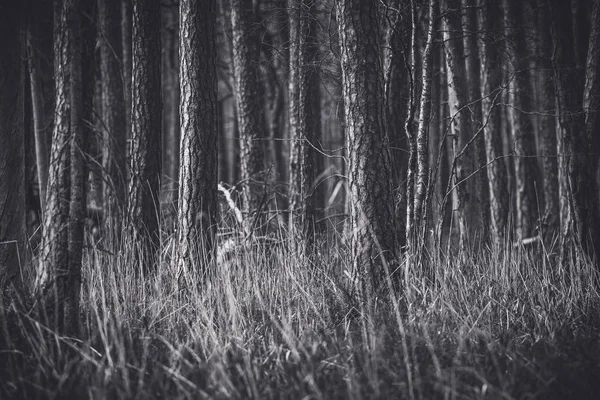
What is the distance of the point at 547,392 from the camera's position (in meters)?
2.98

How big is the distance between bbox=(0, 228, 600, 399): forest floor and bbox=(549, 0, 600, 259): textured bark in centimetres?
123

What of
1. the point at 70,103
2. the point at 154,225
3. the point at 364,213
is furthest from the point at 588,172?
the point at 70,103

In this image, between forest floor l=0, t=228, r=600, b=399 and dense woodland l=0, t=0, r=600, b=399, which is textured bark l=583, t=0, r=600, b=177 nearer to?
dense woodland l=0, t=0, r=600, b=399

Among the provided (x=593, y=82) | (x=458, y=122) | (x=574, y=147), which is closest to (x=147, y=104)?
(x=458, y=122)

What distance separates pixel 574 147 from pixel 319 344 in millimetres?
4549

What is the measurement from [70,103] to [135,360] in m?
1.81

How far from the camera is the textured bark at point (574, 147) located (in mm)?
6152

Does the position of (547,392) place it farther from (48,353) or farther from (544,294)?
(48,353)

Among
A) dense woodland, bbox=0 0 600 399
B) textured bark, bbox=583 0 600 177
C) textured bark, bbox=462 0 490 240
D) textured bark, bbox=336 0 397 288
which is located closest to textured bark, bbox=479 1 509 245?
textured bark, bbox=462 0 490 240

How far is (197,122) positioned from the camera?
586cm

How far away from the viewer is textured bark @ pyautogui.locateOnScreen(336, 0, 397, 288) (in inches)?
179

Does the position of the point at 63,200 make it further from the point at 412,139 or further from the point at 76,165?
the point at 412,139

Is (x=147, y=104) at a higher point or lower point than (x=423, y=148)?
higher

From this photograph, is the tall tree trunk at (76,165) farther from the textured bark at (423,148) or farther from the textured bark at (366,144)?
the textured bark at (423,148)
